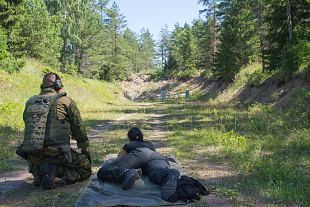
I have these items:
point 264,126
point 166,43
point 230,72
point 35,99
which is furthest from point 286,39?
point 166,43

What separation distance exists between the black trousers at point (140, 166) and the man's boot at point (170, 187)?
0.23 m

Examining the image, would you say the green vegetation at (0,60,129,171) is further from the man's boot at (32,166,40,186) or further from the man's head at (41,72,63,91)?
the man's head at (41,72,63,91)

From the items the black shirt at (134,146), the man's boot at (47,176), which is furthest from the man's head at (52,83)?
the black shirt at (134,146)

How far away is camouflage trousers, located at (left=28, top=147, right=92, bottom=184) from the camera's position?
24.3 ft

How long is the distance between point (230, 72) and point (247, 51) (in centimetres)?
321

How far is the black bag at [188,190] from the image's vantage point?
20.4 ft

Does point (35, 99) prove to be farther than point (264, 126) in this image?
No

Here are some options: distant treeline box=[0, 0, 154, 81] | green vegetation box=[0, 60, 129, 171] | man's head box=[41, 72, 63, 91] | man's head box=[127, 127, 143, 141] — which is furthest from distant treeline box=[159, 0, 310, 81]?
distant treeline box=[0, 0, 154, 81]

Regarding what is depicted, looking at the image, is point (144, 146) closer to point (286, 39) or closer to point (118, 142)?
point (118, 142)

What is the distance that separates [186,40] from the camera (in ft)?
247

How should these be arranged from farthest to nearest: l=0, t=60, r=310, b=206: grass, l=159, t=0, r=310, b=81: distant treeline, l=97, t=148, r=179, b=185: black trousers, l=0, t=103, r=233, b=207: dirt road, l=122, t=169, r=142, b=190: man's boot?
l=159, t=0, r=310, b=81: distant treeline, l=97, t=148, r=179, b=185: black trousers, l=0, t=60, r=310, b=206: grass, l=122, t=169, r=142, b=190: man's boot, l=0, t=103, r=233, b=207: dirt road

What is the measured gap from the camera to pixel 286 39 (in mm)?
22172

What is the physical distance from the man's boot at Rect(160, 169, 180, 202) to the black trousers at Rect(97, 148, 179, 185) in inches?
9.0

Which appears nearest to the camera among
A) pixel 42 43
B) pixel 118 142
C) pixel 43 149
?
pixel 43 149
